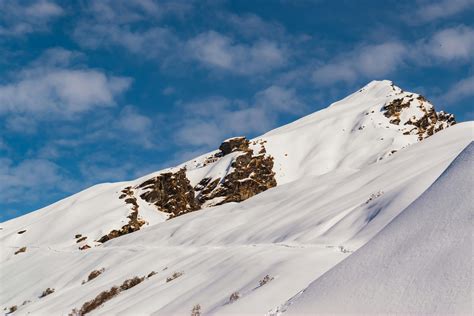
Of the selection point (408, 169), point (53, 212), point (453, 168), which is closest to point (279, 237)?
point (408, 169)

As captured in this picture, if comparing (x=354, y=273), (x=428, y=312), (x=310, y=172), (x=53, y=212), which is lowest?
(x=428, y=312)

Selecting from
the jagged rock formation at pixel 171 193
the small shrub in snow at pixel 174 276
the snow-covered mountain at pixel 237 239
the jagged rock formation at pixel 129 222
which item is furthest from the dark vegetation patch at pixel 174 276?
the jagged rock formation at pixel 171 193

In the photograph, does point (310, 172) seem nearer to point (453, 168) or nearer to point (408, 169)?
point (408, 169)

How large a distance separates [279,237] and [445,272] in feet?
48.8

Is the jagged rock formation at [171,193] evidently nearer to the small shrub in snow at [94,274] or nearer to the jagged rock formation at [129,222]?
the jagged rock formation at [129,222]

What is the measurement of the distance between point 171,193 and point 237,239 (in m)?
43.4

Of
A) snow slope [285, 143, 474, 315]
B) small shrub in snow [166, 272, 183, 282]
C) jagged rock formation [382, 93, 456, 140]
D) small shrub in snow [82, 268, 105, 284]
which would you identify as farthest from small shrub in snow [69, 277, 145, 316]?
jagged rock formation [382, 93, 456, 140]

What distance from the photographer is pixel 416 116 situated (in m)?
87.4

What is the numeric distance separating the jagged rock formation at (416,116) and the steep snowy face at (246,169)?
82 millimetres

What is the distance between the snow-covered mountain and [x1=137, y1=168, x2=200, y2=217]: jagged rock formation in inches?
7.1

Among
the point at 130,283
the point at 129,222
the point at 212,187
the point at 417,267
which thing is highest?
the point at 212,187

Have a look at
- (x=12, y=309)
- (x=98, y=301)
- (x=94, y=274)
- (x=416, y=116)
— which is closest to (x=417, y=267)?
(x=98, y=301)

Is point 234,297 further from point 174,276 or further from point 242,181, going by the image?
point 242,181

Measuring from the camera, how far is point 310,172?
74.6 m
